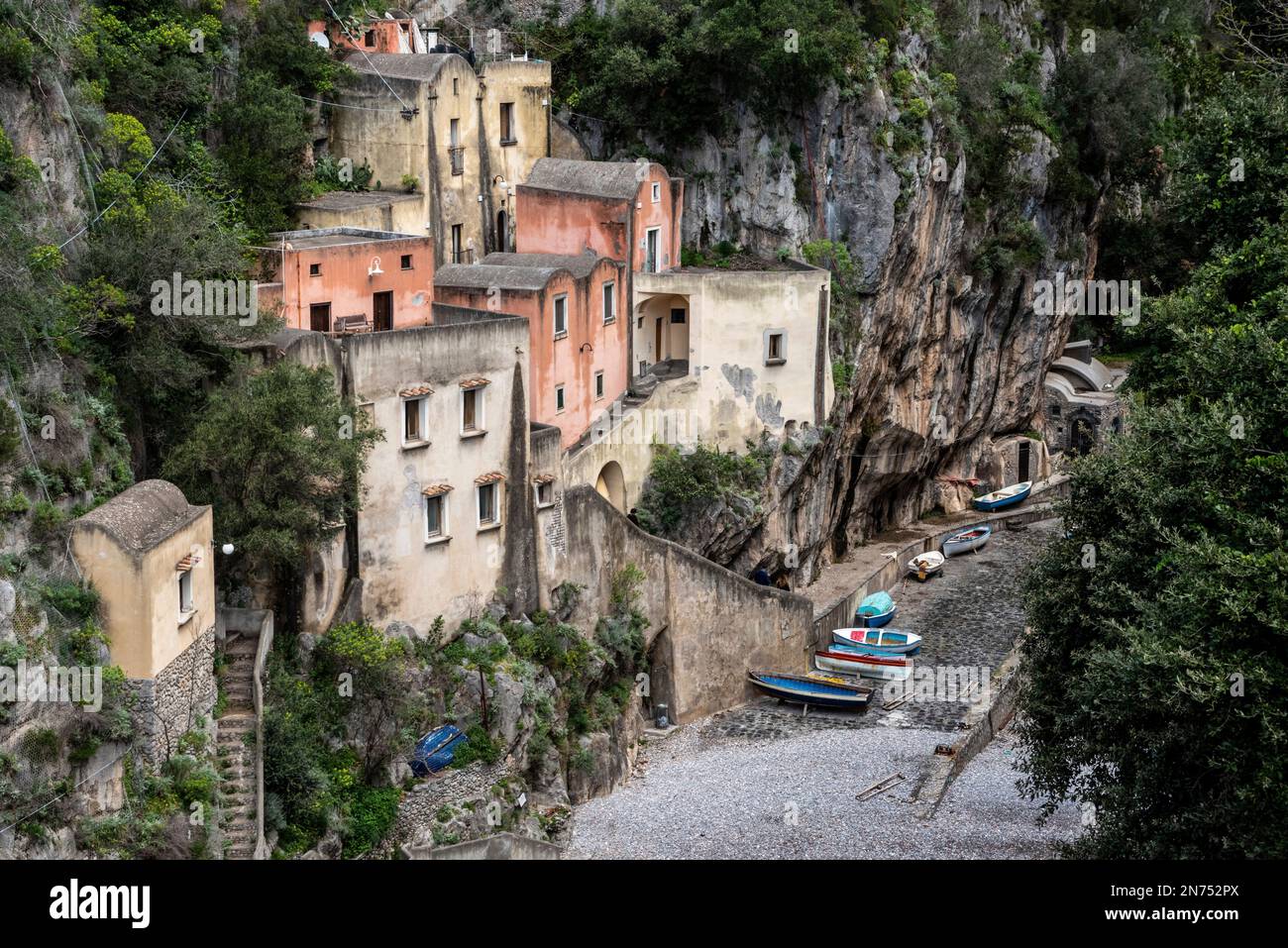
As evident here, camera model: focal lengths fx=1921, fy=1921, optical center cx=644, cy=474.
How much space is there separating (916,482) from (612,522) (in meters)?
22.6

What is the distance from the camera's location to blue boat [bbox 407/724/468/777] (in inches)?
1551

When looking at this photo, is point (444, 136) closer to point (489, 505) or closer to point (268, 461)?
point (489, 505)

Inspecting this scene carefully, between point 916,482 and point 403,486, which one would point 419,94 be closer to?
point 403,486

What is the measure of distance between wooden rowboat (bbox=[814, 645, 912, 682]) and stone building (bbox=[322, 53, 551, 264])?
15.0 m

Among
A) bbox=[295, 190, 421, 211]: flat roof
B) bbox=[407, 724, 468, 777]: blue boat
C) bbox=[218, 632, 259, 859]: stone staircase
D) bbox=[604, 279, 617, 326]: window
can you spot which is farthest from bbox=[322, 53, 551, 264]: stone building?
bbox=[218, 632, 259, 859]: stone staircase

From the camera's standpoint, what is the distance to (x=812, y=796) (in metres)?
42.2

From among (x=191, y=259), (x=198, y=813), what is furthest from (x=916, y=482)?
(x=198, y=813)

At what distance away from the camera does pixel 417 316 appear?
45500 mm

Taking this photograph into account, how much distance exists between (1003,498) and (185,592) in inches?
1635

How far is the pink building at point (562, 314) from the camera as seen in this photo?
1838 inches


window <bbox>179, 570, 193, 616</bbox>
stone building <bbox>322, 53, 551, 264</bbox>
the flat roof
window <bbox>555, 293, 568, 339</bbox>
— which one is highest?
stone building <bbox>322, 53, 551, 264</bbox>

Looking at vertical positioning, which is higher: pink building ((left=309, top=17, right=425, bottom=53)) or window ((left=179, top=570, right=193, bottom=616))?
pink building ((left=309, top=17, right=425, bottom=53))

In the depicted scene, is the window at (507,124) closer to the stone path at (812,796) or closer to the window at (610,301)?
the window at (610,301)

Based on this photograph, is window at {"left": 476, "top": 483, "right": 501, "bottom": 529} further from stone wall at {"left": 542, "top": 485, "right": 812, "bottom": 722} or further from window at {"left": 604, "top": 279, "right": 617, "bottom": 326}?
window at {"left": 604, "top": 279, "right": 617, "bottom": 326}
